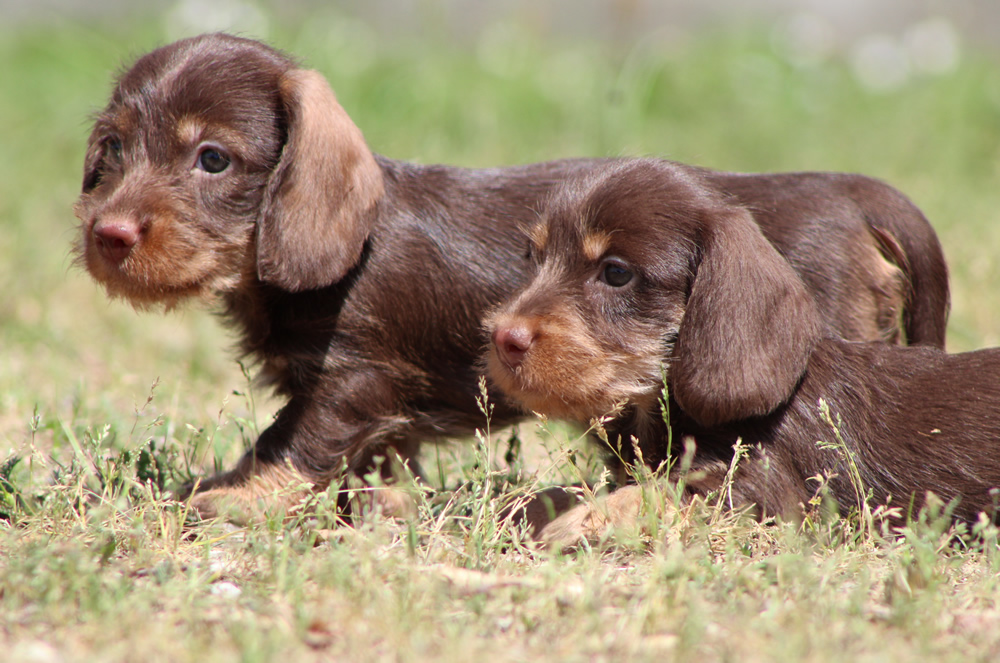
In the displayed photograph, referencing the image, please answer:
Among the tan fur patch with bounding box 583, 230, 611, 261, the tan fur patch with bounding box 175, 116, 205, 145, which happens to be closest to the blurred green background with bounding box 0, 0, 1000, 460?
the tan fur patch with bounding box 175, 116, 205, 145

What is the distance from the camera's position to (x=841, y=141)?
32.5 feet

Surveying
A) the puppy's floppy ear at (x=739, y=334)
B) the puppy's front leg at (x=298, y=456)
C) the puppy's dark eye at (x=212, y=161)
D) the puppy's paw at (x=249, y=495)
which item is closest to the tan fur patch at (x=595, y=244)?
the puppy's floppy ear at (x=739, y=334)

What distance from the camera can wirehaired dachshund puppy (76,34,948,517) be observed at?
12.6ft

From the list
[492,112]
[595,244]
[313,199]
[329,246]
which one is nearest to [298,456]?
[329,246]

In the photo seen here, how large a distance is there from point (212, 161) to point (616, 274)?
1497 millimetres

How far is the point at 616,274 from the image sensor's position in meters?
3.70

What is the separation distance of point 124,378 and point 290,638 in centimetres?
316

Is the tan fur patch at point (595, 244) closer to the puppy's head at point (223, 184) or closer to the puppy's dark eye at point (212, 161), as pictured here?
the puppy's head at point (223, 184)

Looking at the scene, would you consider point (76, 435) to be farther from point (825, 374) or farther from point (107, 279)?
point (825, 374)

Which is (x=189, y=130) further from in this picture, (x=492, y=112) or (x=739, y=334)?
(x=492, y=112)

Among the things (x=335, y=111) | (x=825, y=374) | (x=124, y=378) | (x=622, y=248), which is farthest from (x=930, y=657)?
(x=124, y=378)

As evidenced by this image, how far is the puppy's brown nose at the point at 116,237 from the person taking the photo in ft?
12.1

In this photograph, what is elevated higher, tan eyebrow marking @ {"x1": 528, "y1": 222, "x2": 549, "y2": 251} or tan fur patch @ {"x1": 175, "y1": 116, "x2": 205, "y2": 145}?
tan fur patch @ {"x1": 175, "y1": 116, "x2": 205, "y2": 145}

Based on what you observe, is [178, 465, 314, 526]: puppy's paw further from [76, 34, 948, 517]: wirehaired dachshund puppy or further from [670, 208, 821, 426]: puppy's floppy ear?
[670, 208, 821, 426]: puppy's floppy ear
